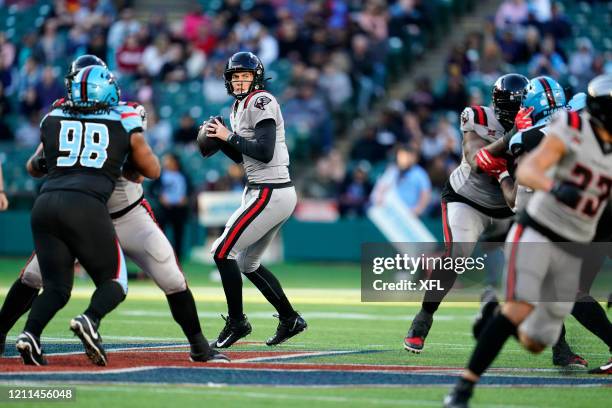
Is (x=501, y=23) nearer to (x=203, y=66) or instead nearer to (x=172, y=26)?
(x=203, y=66)

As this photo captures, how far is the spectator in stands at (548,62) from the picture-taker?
59.9 feet

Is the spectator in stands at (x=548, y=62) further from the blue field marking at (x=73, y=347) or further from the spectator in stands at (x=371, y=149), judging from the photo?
the blue field marking at (x=73, y=347)

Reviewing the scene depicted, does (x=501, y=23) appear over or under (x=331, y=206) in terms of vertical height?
over

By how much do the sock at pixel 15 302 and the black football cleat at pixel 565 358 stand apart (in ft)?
11.7

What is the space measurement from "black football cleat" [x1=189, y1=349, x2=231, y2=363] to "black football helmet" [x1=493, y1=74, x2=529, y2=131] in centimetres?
280

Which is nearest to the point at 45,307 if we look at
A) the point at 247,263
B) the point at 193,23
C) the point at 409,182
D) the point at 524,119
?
the point at 247,263

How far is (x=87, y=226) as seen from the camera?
23.4 ft

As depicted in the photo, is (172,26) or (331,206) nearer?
(331,206)

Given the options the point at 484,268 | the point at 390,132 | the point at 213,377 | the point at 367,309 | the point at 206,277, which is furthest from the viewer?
the point at 390,132

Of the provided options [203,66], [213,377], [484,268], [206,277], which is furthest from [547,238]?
[203,66]

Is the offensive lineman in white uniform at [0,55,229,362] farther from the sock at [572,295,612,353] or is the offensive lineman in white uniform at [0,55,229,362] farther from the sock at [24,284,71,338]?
the sock at [572,295,612,353]

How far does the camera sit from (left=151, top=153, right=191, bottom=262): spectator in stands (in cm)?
1783

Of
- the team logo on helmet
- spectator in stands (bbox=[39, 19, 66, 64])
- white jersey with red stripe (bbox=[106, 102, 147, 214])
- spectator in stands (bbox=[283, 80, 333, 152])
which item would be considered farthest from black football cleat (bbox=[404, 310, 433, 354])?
spectator in stands (bbox=[39, 19, 66, 64])

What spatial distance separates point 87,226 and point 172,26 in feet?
56.4
